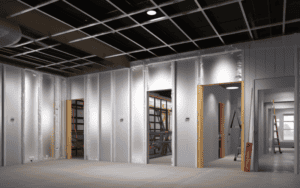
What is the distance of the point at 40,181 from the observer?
6.54 meters

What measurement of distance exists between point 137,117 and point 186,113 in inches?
81.5

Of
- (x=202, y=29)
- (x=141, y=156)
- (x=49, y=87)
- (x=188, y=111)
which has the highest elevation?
(x=202, y=29)

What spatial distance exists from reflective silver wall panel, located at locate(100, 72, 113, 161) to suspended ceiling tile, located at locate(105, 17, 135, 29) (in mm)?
4110

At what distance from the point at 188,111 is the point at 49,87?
6.61m

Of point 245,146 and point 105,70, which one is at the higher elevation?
point 105,70

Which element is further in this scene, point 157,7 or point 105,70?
point 105,70

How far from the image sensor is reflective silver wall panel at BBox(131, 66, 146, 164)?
9773 millimetres

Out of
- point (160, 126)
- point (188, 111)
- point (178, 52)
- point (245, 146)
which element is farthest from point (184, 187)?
point (160, 126)

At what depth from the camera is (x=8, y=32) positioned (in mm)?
5789

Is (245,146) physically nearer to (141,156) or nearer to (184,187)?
(184,187)

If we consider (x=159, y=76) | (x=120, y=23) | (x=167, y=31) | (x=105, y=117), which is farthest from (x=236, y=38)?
(x=105, y=117)

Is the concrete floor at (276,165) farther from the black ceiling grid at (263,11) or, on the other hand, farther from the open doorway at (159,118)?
the open doorway at (159,118)

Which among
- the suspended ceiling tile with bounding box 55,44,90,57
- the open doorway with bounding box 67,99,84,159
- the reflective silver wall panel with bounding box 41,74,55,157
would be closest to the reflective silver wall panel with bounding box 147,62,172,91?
the suspended ceiling tile with bounding box 55,44,90,57

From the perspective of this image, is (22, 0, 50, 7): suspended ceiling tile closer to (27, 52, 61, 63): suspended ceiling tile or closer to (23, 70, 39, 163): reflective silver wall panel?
(27, 52, 61, 63): suspended ceiling tile
